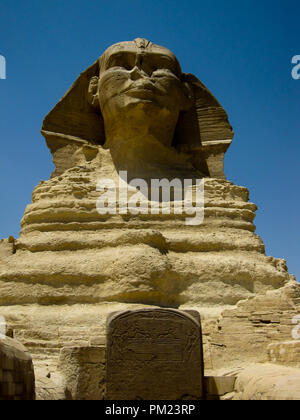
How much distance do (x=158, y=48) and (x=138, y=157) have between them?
8.48 feet

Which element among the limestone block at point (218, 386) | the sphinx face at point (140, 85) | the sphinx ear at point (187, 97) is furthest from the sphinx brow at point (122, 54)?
the limestone block at point (218, 386)

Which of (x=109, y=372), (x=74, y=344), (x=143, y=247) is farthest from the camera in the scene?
(x=143, y=247)

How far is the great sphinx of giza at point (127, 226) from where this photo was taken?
9.87 metres

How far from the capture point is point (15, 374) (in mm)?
6000

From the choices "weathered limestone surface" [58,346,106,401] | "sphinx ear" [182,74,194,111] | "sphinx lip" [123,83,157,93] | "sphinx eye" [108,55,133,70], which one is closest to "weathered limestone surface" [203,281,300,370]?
"weathered limestone surface" [58,346,106,401]

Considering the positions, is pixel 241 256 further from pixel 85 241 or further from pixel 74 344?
pixel 74 344

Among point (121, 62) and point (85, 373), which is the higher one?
point (121, 62)

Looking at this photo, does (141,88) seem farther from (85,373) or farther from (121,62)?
(85,373)

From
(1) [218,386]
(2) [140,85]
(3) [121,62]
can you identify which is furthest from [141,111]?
(1) [218,386]

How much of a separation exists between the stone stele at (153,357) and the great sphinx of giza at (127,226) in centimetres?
157

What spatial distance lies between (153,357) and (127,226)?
404 centimetres

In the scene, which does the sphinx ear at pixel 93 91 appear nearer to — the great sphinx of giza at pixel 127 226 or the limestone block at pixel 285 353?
the great sphinx of giza at pixel 127 226
